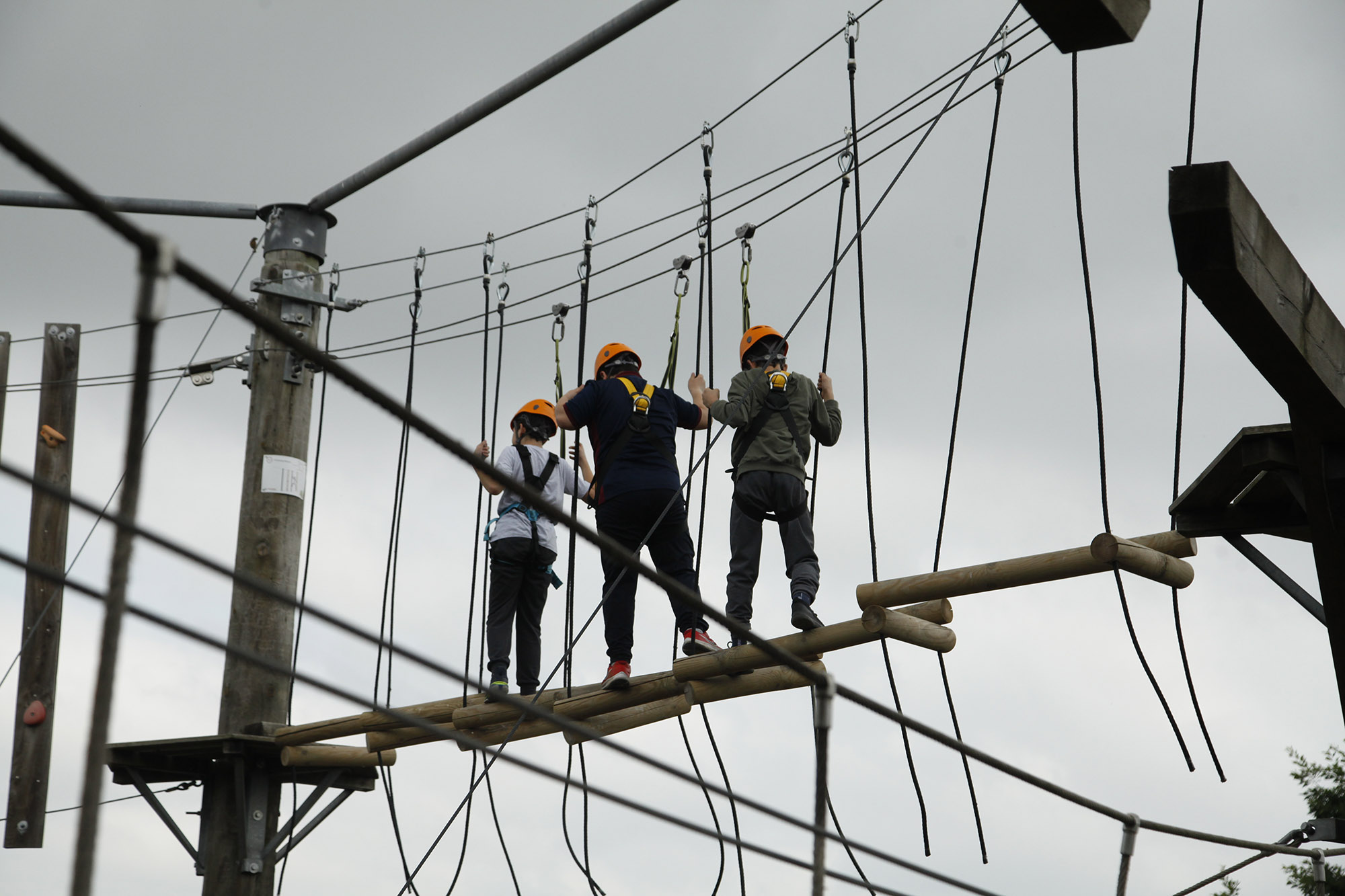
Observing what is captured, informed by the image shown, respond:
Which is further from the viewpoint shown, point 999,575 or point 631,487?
point 631,487

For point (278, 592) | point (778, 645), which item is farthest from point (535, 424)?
point (278, 592)

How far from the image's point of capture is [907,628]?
188 inches

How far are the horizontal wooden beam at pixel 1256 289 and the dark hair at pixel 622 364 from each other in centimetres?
287

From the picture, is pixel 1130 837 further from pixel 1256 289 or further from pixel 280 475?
pixel 280 475

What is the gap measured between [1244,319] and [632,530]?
2.75m

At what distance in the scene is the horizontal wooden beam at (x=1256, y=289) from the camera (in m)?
3.09

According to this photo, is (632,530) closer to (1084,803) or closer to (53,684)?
(1084,803)

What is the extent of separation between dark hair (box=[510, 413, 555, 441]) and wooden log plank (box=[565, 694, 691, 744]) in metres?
1.29

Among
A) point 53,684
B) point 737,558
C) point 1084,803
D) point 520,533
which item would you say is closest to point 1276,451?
point 1084,803

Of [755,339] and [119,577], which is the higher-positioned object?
[755,339]

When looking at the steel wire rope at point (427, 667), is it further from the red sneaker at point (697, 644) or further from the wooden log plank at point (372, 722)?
the wooden log plank at point (372, 722)

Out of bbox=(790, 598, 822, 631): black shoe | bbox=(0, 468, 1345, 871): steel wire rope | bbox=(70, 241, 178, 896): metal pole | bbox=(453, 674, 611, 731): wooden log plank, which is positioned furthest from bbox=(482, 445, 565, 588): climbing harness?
bbox=(70, 241, 178, 896): metal pole

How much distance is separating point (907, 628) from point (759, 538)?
2.62ft

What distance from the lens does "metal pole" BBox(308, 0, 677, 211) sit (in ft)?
12.4
